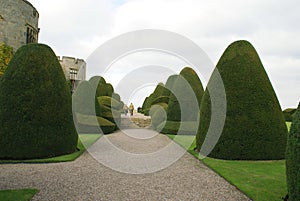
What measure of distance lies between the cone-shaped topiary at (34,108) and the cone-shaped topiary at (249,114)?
519cm

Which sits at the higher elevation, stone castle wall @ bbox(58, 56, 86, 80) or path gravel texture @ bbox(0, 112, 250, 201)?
stone castle wall @ bbox(58, 56, 86, 80)

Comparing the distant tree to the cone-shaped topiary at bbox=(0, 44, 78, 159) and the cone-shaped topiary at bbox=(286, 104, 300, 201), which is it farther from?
the cone-shaped topiary at bbox=(286, 104, 300, 201)

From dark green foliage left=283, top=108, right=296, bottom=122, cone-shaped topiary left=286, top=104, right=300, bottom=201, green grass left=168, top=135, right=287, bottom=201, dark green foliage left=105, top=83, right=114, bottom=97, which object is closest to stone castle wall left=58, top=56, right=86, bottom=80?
dark green foliage left=105, top=83, right=114, bottom=97

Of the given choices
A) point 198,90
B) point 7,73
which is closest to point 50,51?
point 7,73

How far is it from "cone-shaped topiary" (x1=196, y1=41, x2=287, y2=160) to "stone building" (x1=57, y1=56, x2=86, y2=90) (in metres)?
32.2

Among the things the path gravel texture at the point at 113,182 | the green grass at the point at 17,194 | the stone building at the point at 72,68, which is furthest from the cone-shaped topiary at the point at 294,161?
the stone building at the point at 72,68

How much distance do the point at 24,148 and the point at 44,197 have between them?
390 cm

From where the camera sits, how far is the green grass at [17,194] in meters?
4.68

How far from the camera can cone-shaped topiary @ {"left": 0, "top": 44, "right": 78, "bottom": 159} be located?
819 cm

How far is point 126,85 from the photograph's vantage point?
18.5 metres

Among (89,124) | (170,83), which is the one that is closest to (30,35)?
(170,83)

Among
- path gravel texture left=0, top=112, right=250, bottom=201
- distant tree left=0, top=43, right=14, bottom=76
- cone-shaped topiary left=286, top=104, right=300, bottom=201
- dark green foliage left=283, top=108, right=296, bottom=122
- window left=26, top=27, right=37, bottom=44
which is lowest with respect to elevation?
path gravel texture left=0, top=112, right=250, bottom=201

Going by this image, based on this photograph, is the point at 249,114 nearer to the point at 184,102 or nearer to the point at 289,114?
the point at 184,102

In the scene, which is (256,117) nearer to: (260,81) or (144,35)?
(260,81)
